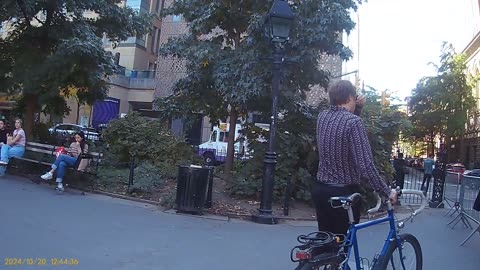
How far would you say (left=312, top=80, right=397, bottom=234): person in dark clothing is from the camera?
370cm

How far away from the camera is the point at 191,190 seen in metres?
8.85

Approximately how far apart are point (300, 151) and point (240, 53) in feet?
9.79

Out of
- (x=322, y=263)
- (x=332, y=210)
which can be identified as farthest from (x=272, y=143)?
(x=322, y=263)

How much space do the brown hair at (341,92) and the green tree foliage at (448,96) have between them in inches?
1589

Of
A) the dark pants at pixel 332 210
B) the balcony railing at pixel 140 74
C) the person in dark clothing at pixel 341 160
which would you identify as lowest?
the dark pants at pixel 332 210

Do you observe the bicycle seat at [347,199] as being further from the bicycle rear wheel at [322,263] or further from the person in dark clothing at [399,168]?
the person in dark clothing at [399,168]

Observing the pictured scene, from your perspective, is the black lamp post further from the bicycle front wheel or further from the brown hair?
the brown hair

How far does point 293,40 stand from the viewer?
35.5ft

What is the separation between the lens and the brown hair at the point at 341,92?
3928mm

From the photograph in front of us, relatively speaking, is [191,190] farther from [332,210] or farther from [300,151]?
[332,210]

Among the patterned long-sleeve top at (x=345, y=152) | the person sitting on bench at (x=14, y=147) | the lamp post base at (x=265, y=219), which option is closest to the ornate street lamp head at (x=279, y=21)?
the lamp post base at (x=265, y=219)

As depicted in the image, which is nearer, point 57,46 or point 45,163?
point 45,163

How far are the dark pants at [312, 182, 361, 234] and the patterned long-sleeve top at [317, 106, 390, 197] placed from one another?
62 millimetres

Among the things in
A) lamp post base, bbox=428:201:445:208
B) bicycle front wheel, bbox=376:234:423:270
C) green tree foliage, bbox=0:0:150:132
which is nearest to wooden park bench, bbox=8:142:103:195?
green tree foliage, bbox=0:0:150:132
